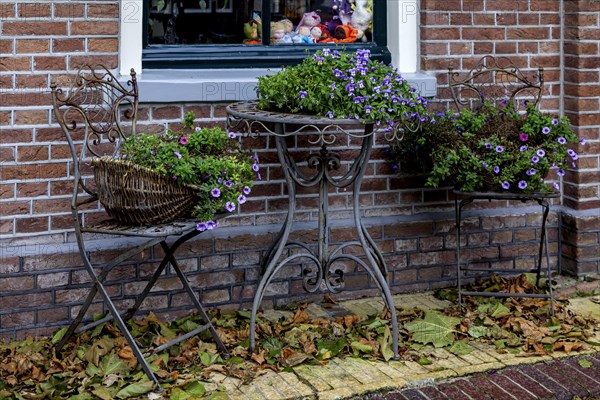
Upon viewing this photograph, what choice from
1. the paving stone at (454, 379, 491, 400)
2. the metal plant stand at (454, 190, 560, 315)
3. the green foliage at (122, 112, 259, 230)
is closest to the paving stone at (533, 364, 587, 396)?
the paving stone at (454, 379, 491, 400)

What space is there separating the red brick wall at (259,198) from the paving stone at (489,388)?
1.33 metres

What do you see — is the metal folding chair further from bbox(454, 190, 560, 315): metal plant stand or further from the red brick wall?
bbox(454, 190, 560, 315): metal plant stand

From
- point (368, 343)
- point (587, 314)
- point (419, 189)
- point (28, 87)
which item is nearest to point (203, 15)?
point (28, 87)

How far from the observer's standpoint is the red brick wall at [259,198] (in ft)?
15.9

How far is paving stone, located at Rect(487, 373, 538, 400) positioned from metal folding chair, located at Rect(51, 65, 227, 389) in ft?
4.22

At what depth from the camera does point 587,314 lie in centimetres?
534

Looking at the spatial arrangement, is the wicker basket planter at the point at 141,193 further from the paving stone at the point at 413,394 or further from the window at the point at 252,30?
the paving stone at the point at 413,394

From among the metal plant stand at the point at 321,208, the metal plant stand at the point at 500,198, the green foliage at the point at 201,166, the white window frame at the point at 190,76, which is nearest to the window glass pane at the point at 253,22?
the white window frame at the point at 190,76

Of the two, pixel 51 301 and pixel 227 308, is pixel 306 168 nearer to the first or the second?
pixel 227 308

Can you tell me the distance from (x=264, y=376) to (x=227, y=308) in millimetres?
964

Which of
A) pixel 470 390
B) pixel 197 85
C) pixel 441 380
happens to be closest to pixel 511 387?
pixel 470 390

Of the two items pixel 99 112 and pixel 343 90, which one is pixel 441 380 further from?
pixel 99 112

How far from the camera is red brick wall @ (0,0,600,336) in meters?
4.84

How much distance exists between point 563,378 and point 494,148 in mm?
1294
